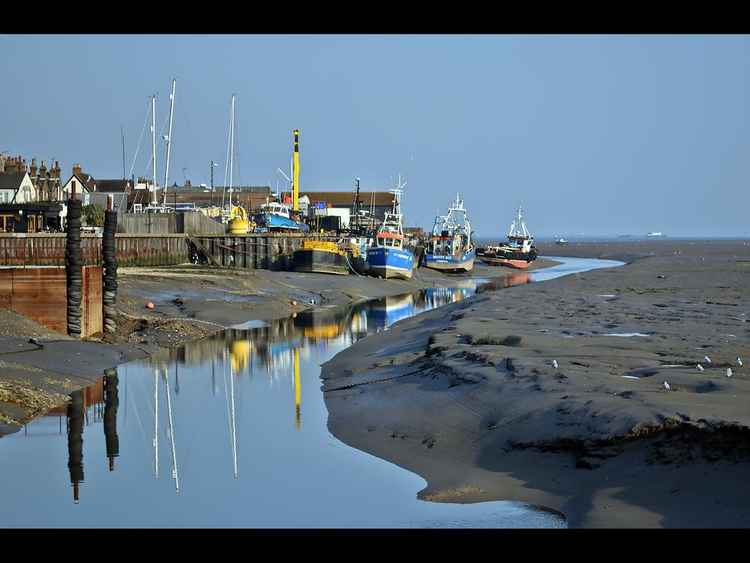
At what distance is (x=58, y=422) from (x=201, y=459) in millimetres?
3826

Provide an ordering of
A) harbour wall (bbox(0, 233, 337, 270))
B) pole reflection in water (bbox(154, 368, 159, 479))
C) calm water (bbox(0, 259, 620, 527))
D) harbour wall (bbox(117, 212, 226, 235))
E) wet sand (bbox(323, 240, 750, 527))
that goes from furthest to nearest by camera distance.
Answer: harbour wall (bbox(117, 212, 226, 235)) < harbour wall (bbox(0, 233, 337, 270)) < pole reflection in water (bbox(154, 368, 159, 479)) < calm water (bbox(0, 259, 620, 527)) < wet sand (bbox(323, 240, 750, 527))

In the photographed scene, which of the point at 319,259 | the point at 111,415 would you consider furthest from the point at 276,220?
the point at 111,415

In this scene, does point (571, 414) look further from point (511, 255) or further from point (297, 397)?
point (511, 255)

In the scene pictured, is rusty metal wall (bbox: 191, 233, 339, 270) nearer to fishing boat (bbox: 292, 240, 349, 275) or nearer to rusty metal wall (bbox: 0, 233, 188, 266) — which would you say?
fishing boat (bbox: 292, 240, 349, 275)

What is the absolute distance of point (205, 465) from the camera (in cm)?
1530

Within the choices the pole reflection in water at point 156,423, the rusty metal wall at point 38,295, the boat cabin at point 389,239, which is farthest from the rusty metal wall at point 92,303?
A: the boat cabin at point 389,239

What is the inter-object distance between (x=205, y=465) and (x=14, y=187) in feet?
225

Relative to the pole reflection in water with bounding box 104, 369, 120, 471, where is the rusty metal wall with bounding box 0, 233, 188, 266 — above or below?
above

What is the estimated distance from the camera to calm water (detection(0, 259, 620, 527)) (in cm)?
1212

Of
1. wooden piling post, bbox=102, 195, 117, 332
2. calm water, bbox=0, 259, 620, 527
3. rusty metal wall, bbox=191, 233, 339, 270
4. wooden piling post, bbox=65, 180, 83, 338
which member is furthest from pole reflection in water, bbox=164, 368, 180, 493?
rusty metal wall, bbox=191, 233, 339, 270

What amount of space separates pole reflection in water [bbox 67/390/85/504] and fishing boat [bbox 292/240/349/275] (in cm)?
4045

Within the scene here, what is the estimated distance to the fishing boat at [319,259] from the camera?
6150 cm

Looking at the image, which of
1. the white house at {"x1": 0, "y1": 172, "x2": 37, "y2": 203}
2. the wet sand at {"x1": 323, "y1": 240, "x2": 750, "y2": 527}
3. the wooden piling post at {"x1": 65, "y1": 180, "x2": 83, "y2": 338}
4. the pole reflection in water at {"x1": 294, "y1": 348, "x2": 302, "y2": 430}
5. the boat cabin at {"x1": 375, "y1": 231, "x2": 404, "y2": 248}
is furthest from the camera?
the white house at {"x1": 0, "y1": 172, "x2": 37, "y2": 203}
